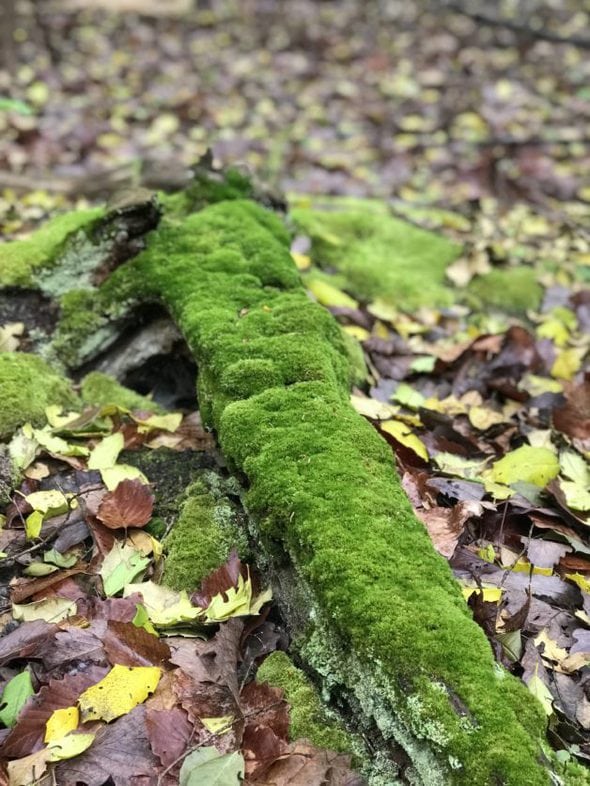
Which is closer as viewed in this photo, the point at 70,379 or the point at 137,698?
the point at 137,698

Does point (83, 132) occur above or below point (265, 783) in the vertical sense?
below

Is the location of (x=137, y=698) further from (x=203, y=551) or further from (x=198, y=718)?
(x=203, y=551)

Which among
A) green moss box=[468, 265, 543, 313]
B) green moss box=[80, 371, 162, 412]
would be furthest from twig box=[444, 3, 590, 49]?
green moss box=[80, 371, 162, 412]

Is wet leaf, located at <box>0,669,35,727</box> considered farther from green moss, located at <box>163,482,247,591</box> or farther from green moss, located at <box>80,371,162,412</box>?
green moss, located at <box>80,371,162,412</box>

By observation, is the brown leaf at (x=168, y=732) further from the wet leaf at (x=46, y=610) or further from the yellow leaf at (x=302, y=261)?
the yellow leaf at (x=302, y=261)

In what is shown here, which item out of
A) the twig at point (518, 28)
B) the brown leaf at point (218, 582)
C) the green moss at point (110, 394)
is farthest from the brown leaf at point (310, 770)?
the twig at point (518, 28)

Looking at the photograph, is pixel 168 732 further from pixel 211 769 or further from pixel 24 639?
pixel 24 639

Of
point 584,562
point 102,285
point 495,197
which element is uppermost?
point 102,285

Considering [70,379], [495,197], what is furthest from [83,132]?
[70,379]

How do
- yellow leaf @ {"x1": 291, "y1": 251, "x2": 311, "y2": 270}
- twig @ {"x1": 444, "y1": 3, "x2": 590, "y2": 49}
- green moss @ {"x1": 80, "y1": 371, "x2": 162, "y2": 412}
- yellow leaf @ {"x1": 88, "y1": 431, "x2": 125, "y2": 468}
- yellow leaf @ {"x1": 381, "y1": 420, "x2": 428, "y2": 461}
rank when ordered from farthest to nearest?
twig @ {"x1": 444, "y1": 3, "x2": 590, "y2": 49} → yellow leaf @ {"x1": 291, "y1": 251, "x2": 311, "y2": 270} → green moss @ {"x1": 80, "y1": 371, "x2": 162, "y2": 412} → yellow leaf @ {"x1": 381, "y1": 420, "x2": 428, "y2": 461} → yellow leaf @ {"x1": 88, "y1": 431, "x2": 125, "y2": 468}
